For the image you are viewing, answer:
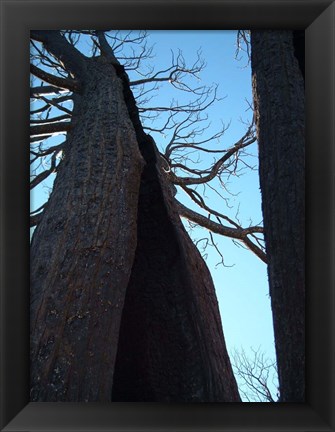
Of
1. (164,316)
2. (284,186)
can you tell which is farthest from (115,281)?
(284,186)

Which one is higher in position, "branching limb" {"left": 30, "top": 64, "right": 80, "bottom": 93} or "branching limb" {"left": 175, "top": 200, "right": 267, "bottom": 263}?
"branching limb" {"left": 30, "top": 64, "right": 80, "bottom": 93}

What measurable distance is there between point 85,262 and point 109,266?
9 cm

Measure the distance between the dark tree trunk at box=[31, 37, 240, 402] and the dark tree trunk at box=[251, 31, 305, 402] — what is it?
12.3 inches

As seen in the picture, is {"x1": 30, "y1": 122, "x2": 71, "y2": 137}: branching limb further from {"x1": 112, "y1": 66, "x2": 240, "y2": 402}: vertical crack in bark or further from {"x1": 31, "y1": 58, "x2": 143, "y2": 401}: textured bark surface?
{"x1": 31, "y1": 58, "x2": 143, "y2": 401}: textured bark surface

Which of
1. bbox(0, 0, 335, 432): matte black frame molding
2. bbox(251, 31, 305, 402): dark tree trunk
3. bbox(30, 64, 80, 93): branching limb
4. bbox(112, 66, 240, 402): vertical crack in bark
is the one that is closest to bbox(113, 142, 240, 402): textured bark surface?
bbox(112, 66, 240, 402): vertical crack in bark

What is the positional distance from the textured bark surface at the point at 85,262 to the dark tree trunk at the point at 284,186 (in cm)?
57

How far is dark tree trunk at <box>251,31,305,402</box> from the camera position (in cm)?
189

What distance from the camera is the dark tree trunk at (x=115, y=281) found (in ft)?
4.88

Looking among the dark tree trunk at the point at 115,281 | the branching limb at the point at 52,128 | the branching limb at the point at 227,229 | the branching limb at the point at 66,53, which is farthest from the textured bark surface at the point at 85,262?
the branching limb at the point at 227,229
